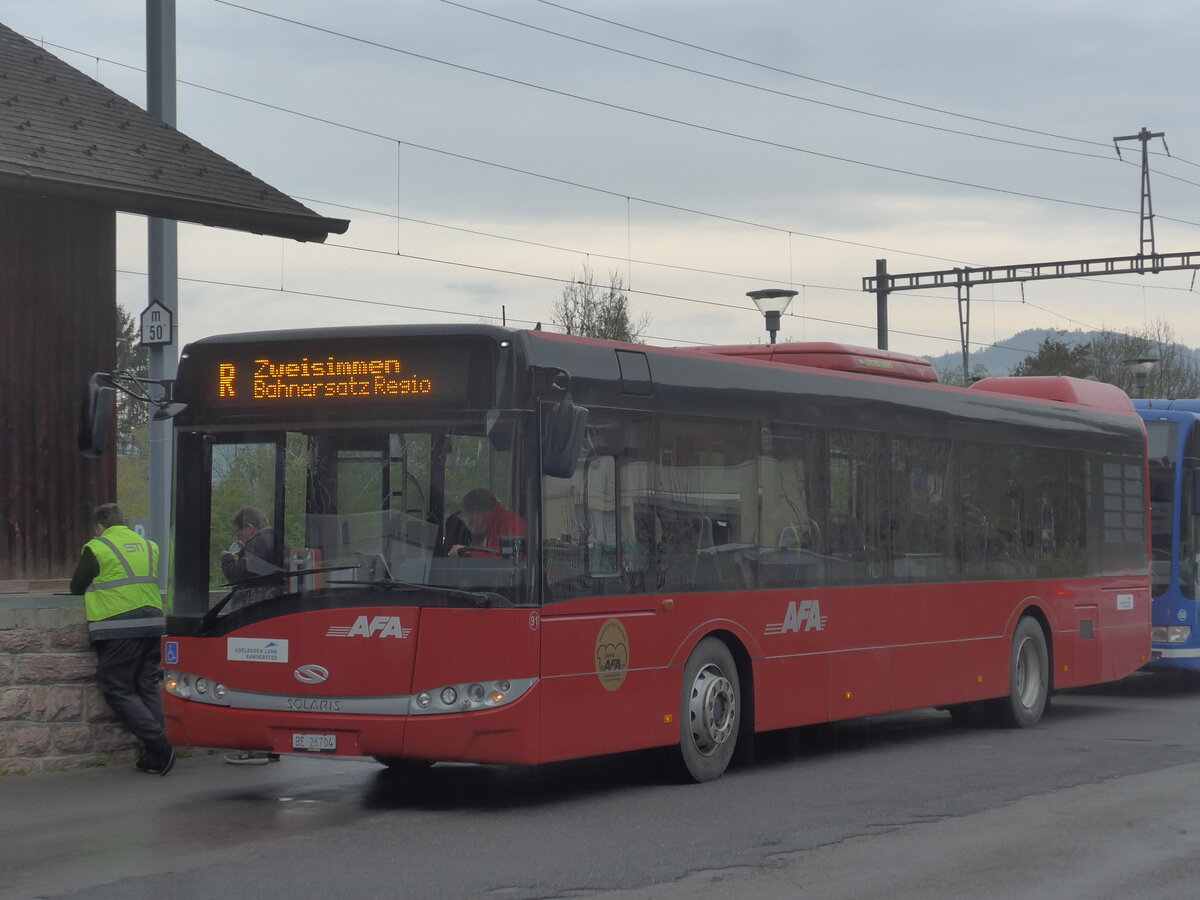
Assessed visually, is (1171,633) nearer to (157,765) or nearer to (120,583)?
(157,765)

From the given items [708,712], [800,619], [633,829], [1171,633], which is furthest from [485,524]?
[1171,633]

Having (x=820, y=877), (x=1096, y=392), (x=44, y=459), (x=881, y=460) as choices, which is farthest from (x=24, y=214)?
(x=1096, y=392)

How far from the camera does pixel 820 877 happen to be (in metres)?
8.19

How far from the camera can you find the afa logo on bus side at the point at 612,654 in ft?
35.1

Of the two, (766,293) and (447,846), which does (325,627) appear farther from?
(766,293)

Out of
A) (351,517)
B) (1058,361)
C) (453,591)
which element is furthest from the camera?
(1058,361)

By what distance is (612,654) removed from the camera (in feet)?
35.4

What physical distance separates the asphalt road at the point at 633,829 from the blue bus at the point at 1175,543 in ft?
17.8

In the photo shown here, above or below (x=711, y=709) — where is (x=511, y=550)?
above

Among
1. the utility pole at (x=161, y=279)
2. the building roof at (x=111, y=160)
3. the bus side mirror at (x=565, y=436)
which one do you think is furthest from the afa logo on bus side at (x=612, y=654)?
the building roof at (x=111, y=160)

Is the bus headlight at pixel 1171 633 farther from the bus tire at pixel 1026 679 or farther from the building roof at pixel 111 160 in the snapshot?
the building roof at pixel 111 160

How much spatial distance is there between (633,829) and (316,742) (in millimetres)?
1936

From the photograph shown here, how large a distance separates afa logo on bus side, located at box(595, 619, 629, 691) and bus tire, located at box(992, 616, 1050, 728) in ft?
19.5

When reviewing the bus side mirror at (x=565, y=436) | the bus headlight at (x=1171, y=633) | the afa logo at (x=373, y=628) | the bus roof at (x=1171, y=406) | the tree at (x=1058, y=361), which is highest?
the tree at (x=1058, y=361)
